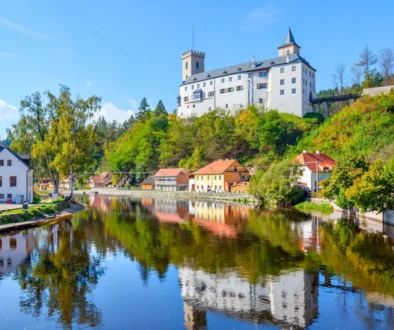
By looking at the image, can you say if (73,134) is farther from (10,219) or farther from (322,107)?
(322,107)

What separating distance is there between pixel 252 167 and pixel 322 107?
29441 mm

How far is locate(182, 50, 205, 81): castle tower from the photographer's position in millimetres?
106125

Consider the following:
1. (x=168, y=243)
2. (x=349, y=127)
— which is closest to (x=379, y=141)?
(x=349, y=127)

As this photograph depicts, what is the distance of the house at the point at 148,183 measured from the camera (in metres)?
93.2

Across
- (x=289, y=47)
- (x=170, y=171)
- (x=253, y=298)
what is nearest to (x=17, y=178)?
(x=253, y=298)

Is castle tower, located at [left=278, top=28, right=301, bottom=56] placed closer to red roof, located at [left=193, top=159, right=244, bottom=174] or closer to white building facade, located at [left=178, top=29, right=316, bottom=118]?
white building facade, located at [left=178, top=29, right=316, bottom=118]

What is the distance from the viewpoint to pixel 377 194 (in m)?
29.8

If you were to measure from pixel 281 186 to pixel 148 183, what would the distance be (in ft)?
167

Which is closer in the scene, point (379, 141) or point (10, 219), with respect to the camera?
point (10, 219)

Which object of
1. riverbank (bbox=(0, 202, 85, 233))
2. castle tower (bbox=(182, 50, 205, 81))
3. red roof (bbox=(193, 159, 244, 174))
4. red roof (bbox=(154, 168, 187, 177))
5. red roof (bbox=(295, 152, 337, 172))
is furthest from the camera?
castle tower (bbox=(182, 50, 205, 81))

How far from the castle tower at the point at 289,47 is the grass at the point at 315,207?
48.7m


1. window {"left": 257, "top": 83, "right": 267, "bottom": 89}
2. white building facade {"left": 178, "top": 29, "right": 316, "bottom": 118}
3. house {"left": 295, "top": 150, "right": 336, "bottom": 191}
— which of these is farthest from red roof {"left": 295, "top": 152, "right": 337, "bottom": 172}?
window {"left": 257, "top": 83, "right": 267, "bottom": 89}

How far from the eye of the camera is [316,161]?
2095 inches

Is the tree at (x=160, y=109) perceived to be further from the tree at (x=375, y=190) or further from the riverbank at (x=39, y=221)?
the tree at (x=375, y=190)
